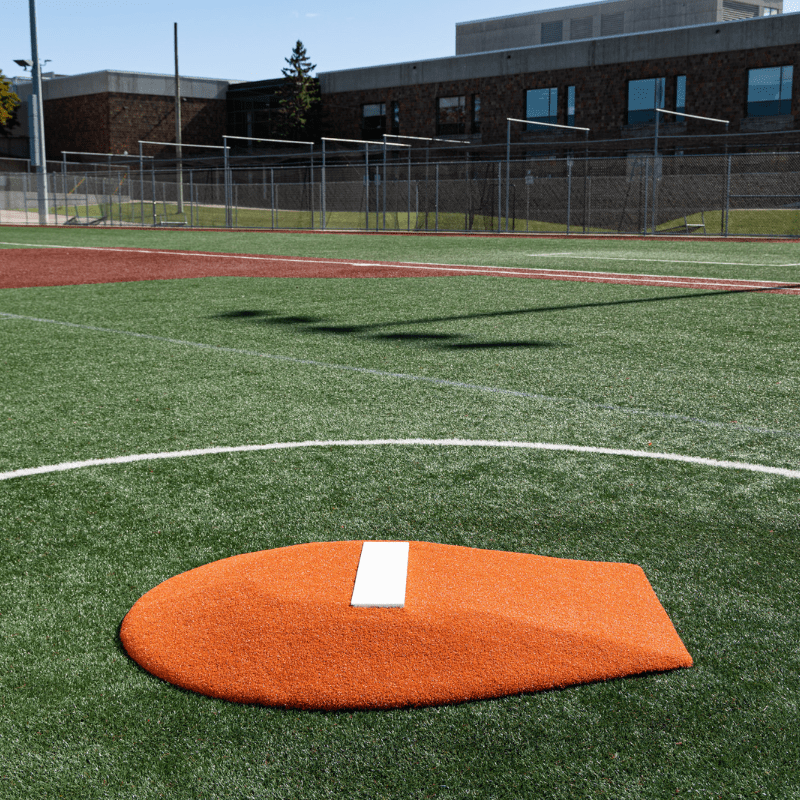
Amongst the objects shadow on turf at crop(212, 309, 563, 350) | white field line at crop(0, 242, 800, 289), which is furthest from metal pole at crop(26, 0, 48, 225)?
shadow on turf at crop(212, 309, 563, 350)

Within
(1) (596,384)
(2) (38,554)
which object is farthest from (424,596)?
(1) (596,384)

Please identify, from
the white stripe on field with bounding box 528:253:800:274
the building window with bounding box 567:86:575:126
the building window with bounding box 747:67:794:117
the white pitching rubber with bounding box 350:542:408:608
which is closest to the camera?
the white pitching rubber with bounding box 350:542:408:608

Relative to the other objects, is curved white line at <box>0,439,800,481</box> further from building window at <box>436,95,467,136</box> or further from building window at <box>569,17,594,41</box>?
building window at <box>569,17,594,41</box>

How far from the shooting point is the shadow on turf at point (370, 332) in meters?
7.78

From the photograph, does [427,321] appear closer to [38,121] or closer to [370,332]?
[370,332]

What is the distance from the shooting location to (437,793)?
1.93 m

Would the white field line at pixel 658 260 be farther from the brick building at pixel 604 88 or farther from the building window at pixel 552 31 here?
the building window at pixel 552 31

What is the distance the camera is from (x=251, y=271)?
15031 millimetres

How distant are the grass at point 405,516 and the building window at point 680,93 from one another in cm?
3726

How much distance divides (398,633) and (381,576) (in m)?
0.30

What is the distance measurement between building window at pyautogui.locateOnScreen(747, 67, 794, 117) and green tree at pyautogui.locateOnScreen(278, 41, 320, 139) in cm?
2581

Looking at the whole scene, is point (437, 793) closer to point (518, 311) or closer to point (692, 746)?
point (692, 746)

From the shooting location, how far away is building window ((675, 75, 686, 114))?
4253 centimetres

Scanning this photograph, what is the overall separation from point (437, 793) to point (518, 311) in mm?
8233
